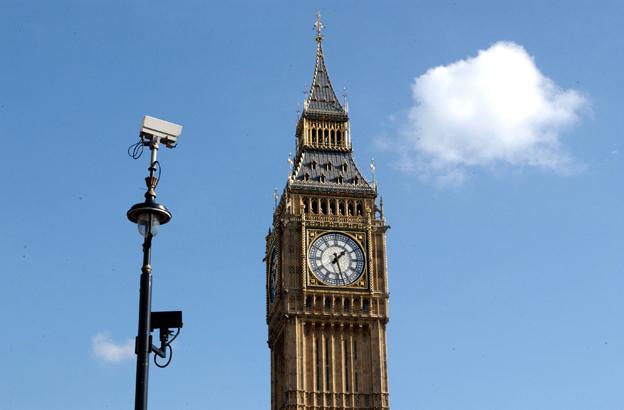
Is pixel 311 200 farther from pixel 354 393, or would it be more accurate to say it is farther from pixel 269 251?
pixel 354 393

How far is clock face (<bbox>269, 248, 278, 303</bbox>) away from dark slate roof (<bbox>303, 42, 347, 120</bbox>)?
A: 12309 mm

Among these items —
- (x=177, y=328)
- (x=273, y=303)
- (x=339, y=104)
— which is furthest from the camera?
(x=339, y=104)

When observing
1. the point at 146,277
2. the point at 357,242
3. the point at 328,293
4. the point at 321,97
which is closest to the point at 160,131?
the point at 146,277

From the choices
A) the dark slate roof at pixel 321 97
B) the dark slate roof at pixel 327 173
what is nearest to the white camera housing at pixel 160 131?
the dark slate roof at pixel 327 173

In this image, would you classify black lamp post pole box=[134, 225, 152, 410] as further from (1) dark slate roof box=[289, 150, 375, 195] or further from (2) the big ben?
(1) dark slate roof box=[289, 150, 375, 195]

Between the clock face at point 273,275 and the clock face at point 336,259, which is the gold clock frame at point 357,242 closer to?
the clock face at point 336,259

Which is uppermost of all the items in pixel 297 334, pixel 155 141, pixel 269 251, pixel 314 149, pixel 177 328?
pixel 314 149

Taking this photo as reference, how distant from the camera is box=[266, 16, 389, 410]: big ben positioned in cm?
8288

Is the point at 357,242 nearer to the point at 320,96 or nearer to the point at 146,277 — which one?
the point at 320,96

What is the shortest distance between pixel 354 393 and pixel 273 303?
10.3 metres

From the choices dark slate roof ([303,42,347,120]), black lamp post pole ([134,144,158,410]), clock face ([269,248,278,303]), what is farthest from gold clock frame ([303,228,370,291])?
black lamp post pole ([134,144,158,410])

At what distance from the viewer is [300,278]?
8462cm

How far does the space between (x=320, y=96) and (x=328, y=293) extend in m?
19.1

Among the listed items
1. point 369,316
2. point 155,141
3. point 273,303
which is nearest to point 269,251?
point 273,303
